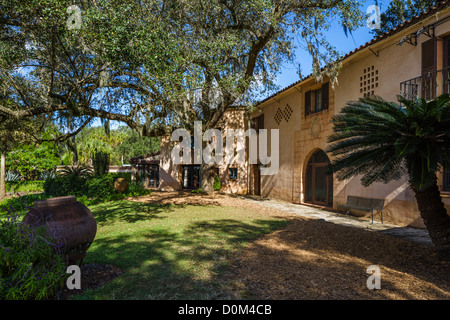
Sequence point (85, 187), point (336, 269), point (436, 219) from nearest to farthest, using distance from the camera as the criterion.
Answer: point (336, 269) < point (436, 219) < point (85, 187)

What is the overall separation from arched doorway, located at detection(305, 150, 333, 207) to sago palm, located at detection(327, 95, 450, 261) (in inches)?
301

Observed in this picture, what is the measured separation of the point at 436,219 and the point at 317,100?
978 centimetres

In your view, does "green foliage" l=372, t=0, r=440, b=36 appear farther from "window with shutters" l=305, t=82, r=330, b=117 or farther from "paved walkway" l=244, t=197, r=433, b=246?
"paved walkway" l=244, t=197, r=433, b=246

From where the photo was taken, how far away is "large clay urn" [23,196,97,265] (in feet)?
12.9

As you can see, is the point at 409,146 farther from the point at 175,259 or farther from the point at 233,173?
the point at 233,173

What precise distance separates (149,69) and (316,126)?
8973 millimetres

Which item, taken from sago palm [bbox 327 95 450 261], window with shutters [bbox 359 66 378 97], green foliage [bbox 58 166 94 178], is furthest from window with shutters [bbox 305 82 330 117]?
green foliage [bbox 58 166 94 178]

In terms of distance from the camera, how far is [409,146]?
14.7 ft

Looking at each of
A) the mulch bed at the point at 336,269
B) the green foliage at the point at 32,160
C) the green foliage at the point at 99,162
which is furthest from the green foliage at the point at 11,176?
the mulch bed at the point at 336,269

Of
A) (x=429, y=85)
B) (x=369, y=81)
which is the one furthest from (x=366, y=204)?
(x=369, y=81)

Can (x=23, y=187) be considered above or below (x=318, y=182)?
below

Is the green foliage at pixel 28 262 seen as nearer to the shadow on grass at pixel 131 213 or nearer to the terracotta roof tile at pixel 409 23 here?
the shadow on grass at pixel 131 213

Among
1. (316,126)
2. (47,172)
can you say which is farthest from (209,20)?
(47,172)

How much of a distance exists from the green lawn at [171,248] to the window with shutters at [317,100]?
6.50 metres
